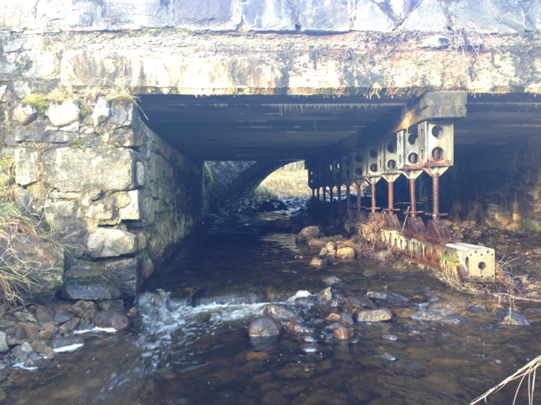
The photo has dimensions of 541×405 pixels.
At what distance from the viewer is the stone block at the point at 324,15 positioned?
5.41 metres

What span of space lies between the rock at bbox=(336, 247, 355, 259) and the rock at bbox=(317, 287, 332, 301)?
274 cm

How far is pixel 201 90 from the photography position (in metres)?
5.17

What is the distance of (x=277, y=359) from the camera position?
130 inches

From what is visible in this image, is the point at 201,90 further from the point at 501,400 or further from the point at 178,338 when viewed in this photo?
the point at 501,400

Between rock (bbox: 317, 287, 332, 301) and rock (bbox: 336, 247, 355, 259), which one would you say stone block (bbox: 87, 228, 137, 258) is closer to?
rock (bbox: 317, 287, 332, 301)

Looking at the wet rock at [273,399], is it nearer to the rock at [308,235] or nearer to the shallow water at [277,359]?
the shallow water at [277,359]

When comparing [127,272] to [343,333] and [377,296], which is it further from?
[377,296]

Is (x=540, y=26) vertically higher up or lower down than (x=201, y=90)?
higher up

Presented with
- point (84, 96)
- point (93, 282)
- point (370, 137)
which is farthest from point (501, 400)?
point (370, 137)

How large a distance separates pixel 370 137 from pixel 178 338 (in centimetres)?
667

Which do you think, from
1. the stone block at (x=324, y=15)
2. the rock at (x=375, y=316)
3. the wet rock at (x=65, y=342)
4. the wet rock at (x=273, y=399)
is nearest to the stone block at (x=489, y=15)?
the stone block at (x=324, y=15)

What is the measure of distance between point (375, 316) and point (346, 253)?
3.77 m

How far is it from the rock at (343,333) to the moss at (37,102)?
4.81m

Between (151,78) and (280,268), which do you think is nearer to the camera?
(151,78)
